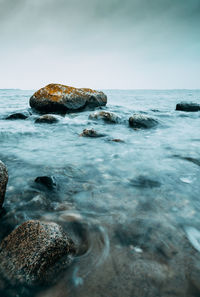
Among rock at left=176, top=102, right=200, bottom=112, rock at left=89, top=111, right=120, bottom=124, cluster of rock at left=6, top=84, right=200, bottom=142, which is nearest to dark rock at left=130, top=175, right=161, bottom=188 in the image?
cluster of rock at left=6, top=84, right=200, bottom=142

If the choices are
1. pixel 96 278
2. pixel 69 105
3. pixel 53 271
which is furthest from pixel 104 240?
pixel 69 105

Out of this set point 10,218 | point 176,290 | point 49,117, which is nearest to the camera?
point 176,290

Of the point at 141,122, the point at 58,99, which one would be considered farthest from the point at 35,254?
the point at 58,99

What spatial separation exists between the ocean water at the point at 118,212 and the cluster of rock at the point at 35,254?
7 centimetres

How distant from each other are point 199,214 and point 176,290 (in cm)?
96

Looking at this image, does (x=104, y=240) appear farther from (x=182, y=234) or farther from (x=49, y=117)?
(x=49, y=117)

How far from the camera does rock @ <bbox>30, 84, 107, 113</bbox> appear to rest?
9258mm

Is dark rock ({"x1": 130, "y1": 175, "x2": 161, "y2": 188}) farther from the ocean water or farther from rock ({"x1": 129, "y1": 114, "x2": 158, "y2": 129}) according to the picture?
rock ({"x1": 129, "y1": 114, "x2": 158, "y2": 129})

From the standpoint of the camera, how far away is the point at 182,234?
1.73 m

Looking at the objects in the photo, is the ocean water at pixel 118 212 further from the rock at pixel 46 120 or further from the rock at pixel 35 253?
the rock at pixel 46 120

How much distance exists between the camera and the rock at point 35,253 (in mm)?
1280

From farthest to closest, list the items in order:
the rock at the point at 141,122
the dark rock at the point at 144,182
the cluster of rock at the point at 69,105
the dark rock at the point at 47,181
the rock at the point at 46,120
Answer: the rock at the point at 46,120
the cluster of rock at the point at 69,105
the rock at the point at 141,122
the dark rock at the point at 144,182
the dark rock at the point at 47,181

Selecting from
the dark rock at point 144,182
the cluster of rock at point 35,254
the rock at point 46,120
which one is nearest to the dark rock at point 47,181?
the cluster of rock at point 35,254

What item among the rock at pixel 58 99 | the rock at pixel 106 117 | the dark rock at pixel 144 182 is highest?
the rock at pixel 58 99
